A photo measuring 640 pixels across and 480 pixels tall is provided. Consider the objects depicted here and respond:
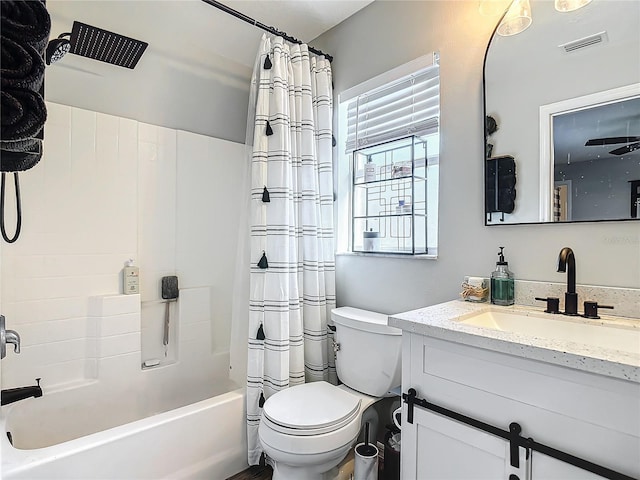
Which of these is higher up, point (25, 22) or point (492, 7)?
point (492, 7)

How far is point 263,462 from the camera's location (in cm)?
179

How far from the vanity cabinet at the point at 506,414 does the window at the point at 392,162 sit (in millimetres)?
776

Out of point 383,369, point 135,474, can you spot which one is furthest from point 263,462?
point 383,369

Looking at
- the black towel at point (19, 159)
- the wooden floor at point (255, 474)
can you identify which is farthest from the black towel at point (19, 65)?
the wooden floor at point (255, 474)

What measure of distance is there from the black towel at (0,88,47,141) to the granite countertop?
3.39 feet

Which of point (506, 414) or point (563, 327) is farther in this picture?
point (563, 327)

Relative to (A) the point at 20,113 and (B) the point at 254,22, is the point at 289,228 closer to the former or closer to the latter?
(B) the point at 254,22

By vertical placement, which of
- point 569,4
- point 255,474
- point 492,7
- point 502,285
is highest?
point 492,7

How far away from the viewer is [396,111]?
1.95 m

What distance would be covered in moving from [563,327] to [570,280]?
169 mm

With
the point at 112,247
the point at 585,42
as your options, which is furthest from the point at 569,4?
the point at 112,247

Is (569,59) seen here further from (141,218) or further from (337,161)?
(141,218)

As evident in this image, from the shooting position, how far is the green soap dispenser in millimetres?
1393

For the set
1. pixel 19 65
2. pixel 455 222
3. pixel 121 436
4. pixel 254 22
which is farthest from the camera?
pixel 254 22
